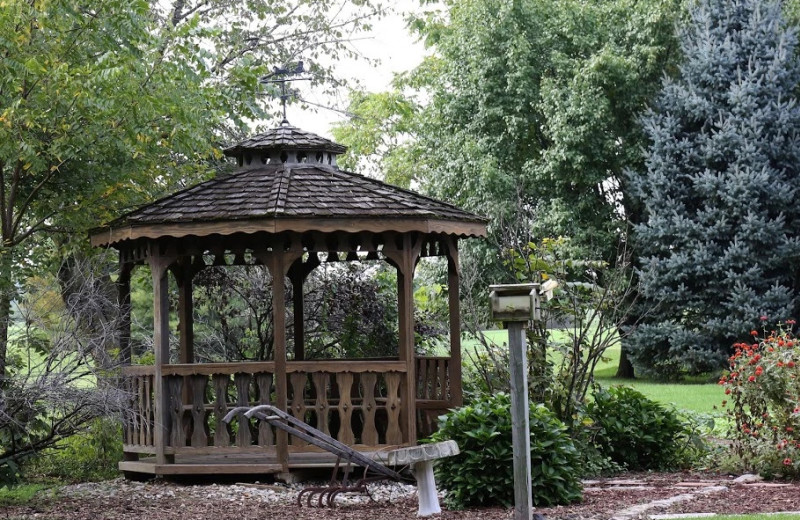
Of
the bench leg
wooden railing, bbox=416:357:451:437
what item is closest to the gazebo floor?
wooden railing, bbox=416:357:451:437

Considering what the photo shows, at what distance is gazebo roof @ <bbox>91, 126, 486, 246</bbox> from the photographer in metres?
10.9

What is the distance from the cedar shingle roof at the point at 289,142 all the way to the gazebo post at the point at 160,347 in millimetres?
1680

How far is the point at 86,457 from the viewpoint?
1325 cm

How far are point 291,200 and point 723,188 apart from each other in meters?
13.4

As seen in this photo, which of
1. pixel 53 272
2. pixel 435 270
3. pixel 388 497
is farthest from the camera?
pixel 435 270

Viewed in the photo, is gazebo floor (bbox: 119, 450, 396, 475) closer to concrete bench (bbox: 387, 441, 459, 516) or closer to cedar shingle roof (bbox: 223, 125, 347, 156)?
A: concrete bench (bbox: 387, 441, 459, 516)

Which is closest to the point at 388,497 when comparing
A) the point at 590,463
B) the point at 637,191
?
the point at 590,463

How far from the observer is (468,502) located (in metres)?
9.15

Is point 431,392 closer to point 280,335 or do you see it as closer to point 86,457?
point 280,335

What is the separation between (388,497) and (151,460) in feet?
10.7

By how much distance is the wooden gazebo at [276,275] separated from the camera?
11016 mm

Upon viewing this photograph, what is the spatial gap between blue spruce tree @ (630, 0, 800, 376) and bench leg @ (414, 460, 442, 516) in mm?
13590

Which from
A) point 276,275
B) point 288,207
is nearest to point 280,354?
point 276,275

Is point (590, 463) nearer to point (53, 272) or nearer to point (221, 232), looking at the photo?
point (221, 232)
